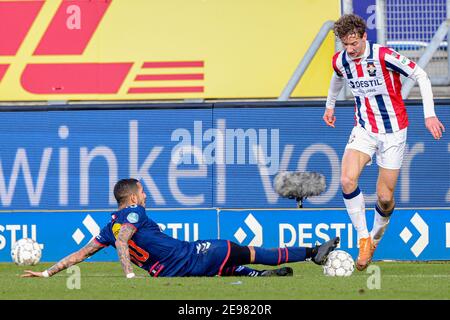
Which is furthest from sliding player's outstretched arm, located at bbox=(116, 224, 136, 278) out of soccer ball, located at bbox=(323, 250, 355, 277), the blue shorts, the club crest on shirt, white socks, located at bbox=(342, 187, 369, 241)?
the club crest on shirt

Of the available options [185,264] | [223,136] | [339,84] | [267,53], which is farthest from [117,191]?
[267,53]

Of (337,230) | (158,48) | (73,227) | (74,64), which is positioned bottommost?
(337,230)

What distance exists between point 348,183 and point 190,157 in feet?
11.7

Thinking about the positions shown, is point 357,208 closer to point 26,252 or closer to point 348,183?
point 348,183

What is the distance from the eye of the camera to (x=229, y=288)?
832 cm

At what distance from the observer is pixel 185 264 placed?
948 cm

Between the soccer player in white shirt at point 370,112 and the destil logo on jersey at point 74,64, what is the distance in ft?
12.9

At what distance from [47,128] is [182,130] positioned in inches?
59.0

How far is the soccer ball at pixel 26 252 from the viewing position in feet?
39.4

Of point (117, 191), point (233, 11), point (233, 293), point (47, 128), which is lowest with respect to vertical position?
point (233, 293)

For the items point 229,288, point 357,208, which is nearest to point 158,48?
point 357,208

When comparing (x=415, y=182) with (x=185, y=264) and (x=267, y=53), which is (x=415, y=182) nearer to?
(x=267, y=53)

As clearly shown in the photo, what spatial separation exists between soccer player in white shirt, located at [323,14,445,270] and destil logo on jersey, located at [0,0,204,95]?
12.9 ft

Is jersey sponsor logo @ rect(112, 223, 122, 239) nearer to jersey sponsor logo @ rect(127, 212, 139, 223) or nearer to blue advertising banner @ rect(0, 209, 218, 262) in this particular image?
jersey sponsor logo @ rect(127, 212, 139, 223)
